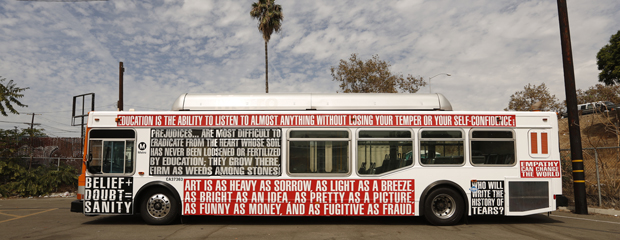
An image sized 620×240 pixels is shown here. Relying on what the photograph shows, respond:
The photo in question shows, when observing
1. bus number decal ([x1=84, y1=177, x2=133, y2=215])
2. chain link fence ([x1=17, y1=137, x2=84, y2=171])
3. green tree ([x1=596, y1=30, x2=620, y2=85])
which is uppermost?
green tree ([x1=596, y1=30, x2=620, y2=85])

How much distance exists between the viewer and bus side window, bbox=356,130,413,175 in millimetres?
7328

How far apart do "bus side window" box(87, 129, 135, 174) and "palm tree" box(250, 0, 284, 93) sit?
589 inches

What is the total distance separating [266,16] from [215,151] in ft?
53.4

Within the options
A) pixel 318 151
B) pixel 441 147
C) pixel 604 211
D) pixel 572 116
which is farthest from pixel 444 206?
pixel 604 211

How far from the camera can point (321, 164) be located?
7.31 meters

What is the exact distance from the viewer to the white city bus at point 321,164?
7.30 m

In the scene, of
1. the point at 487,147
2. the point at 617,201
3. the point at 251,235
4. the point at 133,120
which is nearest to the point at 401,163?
the point at 487,147

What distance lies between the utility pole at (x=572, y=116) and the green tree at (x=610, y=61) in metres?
23.4

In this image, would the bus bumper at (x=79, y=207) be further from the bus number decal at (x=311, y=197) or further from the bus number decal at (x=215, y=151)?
the bus number decal at (x=311, y=197)

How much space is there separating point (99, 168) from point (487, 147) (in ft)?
26.6

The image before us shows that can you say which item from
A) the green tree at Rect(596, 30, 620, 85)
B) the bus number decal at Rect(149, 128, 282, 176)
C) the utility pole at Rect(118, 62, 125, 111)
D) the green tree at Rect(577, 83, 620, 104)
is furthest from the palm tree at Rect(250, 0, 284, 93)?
the green tree at Rect(577, 83, 620, 104)

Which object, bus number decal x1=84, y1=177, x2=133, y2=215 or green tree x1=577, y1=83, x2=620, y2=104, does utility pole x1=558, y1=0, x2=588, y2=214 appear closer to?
bus number decal x1=84, y1=177, x2=133, y2=215

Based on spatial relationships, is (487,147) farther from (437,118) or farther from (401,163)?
(401,163)

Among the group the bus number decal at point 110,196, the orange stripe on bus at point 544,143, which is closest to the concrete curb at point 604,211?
the orange stripe on bus at point 544,143
